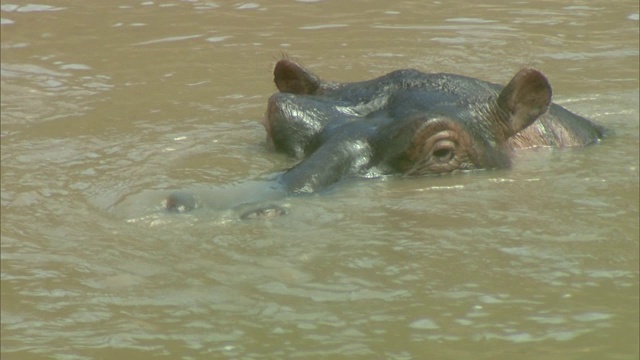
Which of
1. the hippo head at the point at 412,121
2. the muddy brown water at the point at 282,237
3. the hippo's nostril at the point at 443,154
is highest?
the hippo head at the point at 412,121

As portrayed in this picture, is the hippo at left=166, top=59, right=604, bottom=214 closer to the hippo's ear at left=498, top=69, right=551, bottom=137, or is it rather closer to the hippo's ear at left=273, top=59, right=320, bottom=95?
the hippo's ear at left=498, top=69, right=551, bottom=137

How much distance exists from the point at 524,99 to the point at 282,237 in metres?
1.88

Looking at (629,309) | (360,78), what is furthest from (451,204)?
(360,78)

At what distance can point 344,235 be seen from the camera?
16.9 feet

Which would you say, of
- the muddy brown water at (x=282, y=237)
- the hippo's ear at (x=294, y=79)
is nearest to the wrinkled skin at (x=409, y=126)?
the muddy brown water at (x=282, y=237)

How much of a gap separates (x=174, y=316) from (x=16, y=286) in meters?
0.77

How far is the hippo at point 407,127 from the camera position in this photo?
19.2 ft

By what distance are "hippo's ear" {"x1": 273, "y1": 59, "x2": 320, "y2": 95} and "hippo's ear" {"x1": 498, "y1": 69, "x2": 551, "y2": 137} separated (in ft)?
3.90

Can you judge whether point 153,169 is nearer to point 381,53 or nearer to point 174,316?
point 174,316

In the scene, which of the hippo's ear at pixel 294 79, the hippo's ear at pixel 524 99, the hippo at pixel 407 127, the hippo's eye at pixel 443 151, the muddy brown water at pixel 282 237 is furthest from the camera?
the hippo's ear at pixel 294 79

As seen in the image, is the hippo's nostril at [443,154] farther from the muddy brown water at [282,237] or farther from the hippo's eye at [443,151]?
the muddy brown water at [282,237]

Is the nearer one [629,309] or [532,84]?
[629,309]

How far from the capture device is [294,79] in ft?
23.2

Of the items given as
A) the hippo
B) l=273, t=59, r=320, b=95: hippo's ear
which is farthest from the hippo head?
l=273, t=59, r=320, b=95: hippo's ear
